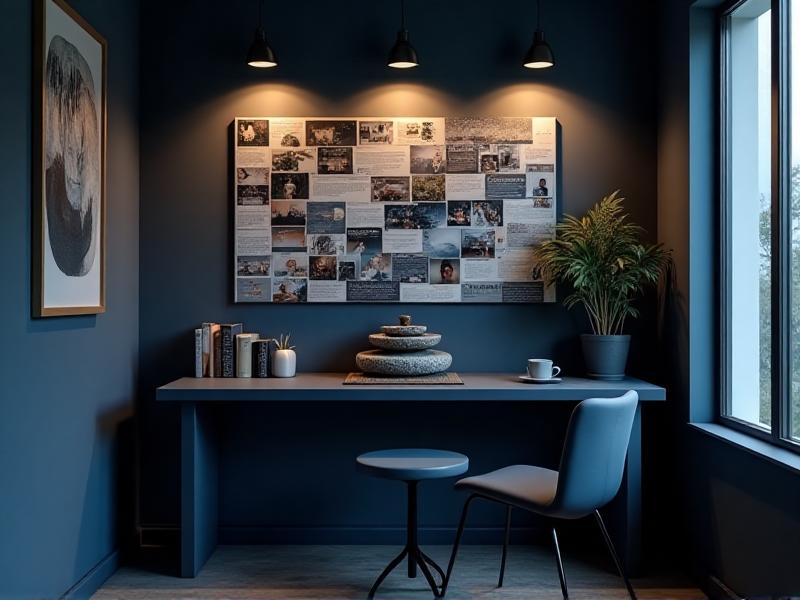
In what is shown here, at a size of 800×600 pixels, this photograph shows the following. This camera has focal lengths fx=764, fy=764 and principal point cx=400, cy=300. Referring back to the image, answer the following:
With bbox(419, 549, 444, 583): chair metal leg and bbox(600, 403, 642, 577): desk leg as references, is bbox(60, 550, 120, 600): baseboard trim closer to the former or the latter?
bbox(419, 549, 444, 583): chair metal leg

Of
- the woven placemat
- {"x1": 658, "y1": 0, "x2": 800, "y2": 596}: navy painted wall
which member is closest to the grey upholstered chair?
{"x1": 658, "y1": 0, "x2": 800, "y2": 596}: navy painted wall

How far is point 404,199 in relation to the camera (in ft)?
11.8

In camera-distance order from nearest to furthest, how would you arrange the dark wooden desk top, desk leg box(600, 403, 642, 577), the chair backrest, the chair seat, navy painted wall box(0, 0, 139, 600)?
navy painted wall box(0, 0, 139, 600), the chair backrest, the chair seat, the dark wooden desk top, desk leg box(600, 403, 642, 577)

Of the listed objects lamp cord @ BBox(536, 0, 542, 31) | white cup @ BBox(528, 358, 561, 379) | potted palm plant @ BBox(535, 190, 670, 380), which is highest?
lamp cord @ BBox(536, 0, 542, 31)

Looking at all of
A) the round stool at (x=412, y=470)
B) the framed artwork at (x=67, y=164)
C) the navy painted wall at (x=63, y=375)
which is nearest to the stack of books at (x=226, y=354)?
the navy painted wall at (x=63, y=375)

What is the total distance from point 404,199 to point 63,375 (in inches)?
65.5

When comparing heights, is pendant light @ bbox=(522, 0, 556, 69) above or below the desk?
above

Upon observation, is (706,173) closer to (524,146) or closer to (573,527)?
(524,146)

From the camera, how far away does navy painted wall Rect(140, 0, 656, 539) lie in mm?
3594

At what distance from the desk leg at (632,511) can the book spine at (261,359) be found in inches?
62.9

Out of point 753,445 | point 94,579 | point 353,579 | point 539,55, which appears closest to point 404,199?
point 539,55

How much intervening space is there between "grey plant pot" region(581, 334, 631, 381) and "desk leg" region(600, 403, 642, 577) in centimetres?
22

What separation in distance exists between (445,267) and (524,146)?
0.68m

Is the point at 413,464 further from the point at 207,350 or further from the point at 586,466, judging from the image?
the point at 207,350
